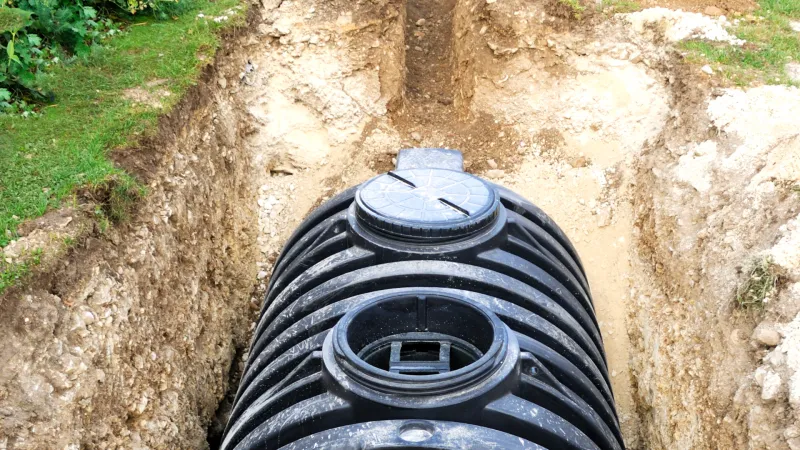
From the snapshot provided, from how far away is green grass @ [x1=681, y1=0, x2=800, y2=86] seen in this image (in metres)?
5.71

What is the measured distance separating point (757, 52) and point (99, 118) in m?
5.39

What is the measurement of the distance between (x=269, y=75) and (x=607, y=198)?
137 inches

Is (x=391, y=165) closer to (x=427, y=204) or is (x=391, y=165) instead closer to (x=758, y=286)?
(x=427, y=204)

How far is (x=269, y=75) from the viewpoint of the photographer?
6984 mm

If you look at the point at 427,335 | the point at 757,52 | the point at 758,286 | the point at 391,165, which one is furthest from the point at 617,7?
the point at 427,335

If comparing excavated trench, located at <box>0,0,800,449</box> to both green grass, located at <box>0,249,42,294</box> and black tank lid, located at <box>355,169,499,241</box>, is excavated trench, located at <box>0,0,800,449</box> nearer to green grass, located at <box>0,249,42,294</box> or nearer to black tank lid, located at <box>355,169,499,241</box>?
green grass, located at <box>0,249,42,294</box>

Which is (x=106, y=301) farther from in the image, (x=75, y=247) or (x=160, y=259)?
(x=160, y=259)

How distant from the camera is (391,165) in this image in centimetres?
720

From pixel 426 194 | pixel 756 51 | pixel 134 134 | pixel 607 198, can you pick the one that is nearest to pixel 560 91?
pixel 607 198

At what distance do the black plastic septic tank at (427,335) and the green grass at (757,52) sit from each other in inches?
98.2

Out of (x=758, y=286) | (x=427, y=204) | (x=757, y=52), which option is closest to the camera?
(x=758, y=286)

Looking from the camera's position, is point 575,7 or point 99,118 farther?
point 575,7

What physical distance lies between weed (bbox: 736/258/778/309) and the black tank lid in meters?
1.44

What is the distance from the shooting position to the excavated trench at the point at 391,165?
12.3 ft
